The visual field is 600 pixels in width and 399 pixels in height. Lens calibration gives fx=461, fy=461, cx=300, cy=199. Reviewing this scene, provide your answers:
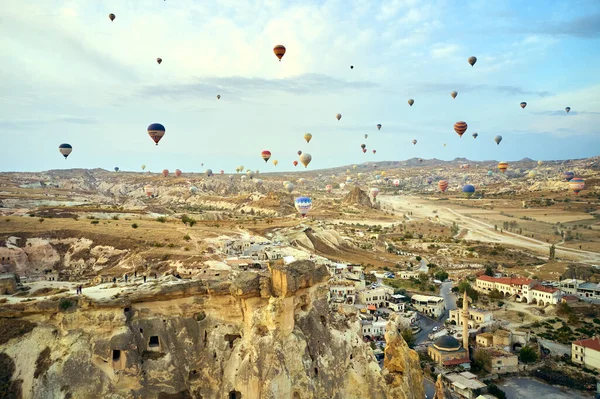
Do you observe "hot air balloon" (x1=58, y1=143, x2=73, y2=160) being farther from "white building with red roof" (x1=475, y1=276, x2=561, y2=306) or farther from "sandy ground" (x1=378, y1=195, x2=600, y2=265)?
"sandy ground" (x1=378, y1=195, x2=600, y2=265)

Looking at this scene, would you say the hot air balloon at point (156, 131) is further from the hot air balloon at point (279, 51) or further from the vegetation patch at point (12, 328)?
the vegetation patch at point (12, 328)

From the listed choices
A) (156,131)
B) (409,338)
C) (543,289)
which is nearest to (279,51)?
(156,131)

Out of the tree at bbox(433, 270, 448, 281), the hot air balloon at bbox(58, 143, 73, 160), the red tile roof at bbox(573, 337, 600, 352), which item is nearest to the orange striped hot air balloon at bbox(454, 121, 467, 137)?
the tree at bbox(433, 270, 448, 281)

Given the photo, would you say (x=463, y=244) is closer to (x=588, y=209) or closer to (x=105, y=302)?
(x=588, y=209)

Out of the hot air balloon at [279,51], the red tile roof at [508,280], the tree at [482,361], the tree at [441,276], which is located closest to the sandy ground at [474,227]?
the red tile roof at [508,280]

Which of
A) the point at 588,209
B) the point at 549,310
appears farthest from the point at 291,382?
the point at 588,209
